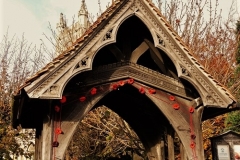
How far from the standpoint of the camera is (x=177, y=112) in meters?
6.37

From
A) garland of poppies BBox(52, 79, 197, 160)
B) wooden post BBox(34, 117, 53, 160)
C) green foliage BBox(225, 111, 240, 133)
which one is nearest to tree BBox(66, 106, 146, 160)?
green foliage BBox(225, 111, 240, 133)

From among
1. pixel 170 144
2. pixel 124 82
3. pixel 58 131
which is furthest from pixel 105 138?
pixel 58 131

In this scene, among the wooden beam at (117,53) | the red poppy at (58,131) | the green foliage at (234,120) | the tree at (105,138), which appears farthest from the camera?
the tree at (105,138)

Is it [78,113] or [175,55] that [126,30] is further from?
[78,113]

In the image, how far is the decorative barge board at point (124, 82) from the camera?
5.45 meters

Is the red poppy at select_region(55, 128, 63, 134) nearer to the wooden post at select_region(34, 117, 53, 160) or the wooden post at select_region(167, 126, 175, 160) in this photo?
the wooden post at select_region(34, 117, 53, 160)

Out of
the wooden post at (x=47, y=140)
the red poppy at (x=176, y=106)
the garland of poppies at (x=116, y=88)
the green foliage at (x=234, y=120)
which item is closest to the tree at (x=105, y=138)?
the green foliage at (x=234, y=120)

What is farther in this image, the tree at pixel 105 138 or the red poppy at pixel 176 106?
the tree at pixel 105 138

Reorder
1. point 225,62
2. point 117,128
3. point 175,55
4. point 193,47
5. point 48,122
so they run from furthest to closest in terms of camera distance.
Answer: point 225,62, point 193,47, point 117,128, point 175,55, point 48,122

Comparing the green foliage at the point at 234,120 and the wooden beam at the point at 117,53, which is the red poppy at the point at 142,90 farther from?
the green foliage at the point at 234,120

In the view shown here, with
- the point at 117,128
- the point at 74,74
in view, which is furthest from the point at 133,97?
the point at 117,128

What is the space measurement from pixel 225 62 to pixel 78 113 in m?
11.9

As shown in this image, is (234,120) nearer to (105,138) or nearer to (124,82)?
(124,82)

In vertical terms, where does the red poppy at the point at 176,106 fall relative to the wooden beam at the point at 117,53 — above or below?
below
